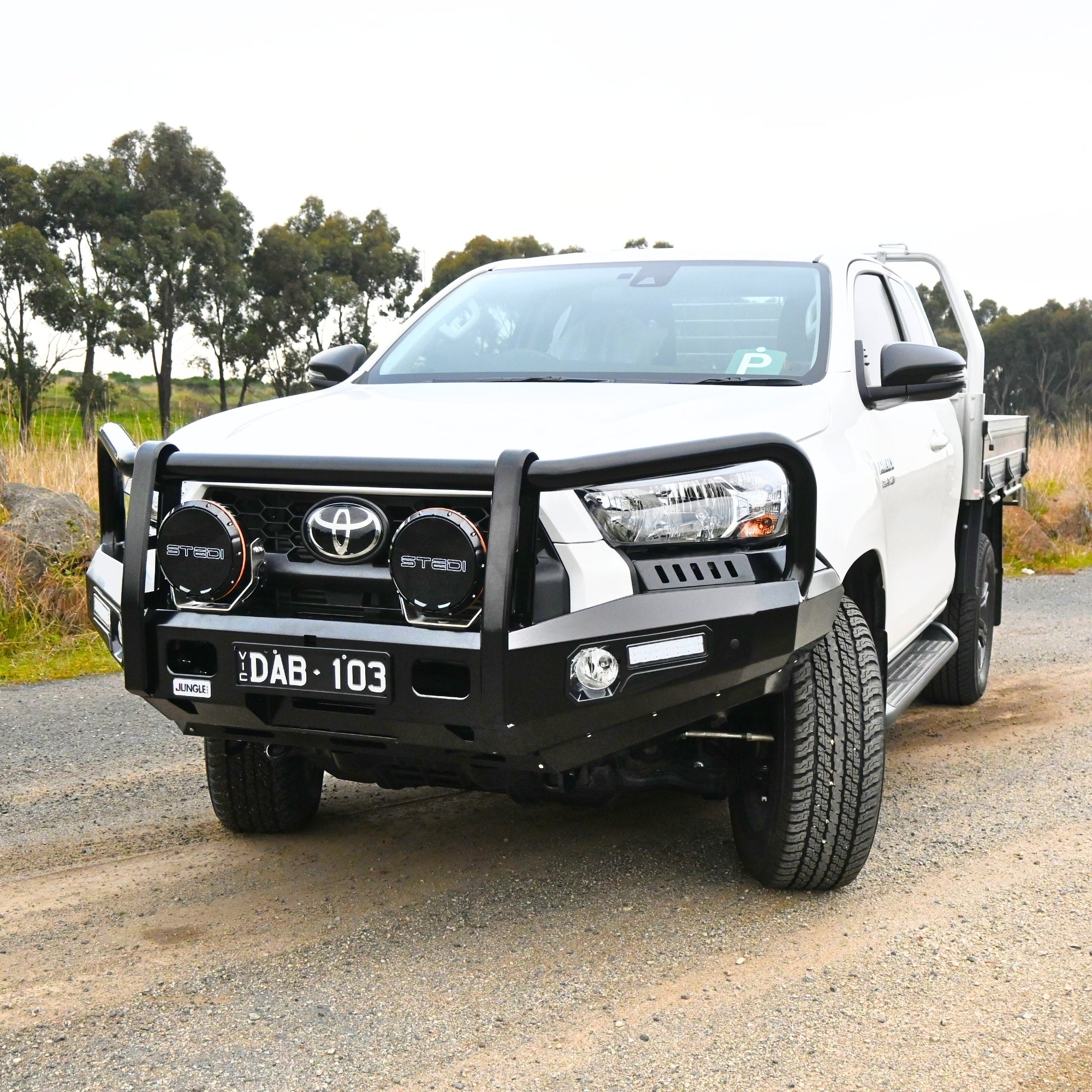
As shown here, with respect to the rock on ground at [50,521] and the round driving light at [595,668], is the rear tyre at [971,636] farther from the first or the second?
the rock on ground at [50,521]

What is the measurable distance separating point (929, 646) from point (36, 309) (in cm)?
3851

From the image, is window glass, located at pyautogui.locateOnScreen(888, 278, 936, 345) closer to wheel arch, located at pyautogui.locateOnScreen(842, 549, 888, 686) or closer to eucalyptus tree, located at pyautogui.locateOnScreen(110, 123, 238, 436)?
wheel arch, located at pyautogui.locateOnScreen(842, 549, 888, 686)

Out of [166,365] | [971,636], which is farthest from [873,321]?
[166,365]

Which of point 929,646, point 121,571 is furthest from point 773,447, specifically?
point 929,646

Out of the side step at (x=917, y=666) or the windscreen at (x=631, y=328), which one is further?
the side step at (x=917, y=666)

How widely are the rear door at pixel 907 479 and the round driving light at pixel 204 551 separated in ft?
6.42

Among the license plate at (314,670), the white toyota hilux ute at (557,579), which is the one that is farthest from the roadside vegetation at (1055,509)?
the license plate at (314,670)

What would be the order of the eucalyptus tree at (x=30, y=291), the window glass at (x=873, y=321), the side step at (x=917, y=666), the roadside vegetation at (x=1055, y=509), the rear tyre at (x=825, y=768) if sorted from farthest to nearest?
the eucalyptus tree at (x=30, y=291) < the roadside vegetation at (x=1055, y=509) < the window glass at (x=873, y=321) < the side step at (x=917, y=666) < the rear tyre at (x=825, y=768)

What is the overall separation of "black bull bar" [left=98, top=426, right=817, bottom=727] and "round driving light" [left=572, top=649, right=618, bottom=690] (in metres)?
0.17

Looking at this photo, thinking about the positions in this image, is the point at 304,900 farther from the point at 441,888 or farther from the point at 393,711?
the point at 393,711

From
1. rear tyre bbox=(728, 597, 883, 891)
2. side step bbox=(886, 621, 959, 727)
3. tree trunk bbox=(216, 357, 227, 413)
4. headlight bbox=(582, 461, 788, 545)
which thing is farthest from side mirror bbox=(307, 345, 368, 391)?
tree trunk bbox=(216, 357, 227, 413)

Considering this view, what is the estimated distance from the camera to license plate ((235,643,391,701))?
2.82 m

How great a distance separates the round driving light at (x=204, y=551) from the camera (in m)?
2.95

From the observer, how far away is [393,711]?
9.32 ft
